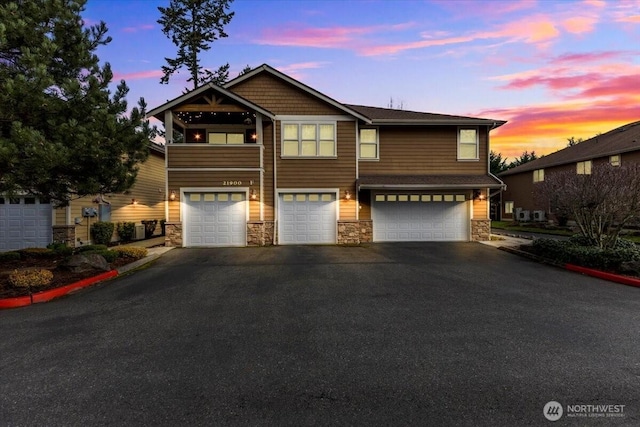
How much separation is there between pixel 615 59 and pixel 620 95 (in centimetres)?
473

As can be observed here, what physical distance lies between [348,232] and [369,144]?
14.5 feet

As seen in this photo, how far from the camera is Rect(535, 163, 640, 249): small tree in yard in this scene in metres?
8.84

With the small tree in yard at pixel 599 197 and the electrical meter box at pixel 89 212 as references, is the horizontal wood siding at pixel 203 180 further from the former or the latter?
the small tree in yard at pixel 599 197

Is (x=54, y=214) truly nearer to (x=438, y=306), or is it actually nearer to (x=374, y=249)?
(x=374, y=249)

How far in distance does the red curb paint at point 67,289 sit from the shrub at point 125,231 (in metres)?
8.61

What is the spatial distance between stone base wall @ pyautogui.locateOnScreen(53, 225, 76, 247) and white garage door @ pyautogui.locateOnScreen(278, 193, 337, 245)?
882 centimetres

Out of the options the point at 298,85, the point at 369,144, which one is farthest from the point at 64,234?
the point at 369,144

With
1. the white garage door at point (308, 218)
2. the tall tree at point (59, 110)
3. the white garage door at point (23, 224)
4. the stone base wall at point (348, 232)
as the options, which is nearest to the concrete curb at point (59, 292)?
the tall tree at point (59, 110)

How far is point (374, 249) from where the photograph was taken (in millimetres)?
12812

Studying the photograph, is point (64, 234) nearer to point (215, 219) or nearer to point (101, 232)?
point (101, 232)

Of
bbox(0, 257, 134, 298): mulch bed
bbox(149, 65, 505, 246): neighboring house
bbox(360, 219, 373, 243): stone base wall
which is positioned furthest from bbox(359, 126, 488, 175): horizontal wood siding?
bbox(0, 257, 134, 298): mulch bed

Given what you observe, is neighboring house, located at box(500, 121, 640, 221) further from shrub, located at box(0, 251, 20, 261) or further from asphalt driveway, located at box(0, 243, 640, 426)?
shrub, located at box(0, 251, 20, 261)

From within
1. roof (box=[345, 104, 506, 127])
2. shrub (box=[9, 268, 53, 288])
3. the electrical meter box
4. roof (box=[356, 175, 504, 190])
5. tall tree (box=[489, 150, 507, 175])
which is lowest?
shrub (box=[9, 268, 53, 288])

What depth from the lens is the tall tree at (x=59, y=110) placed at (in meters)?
6.43
